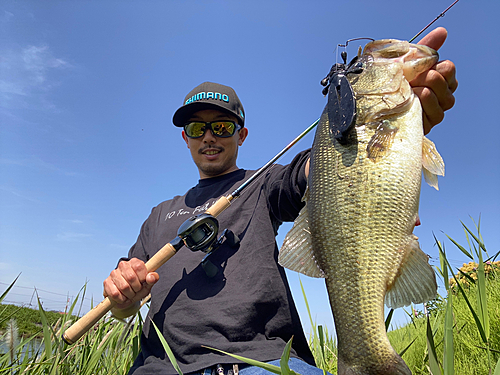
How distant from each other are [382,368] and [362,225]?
0.61 m

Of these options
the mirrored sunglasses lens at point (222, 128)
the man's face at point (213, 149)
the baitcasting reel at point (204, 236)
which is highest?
the mirrored sunglasses lens at point (222, 128)

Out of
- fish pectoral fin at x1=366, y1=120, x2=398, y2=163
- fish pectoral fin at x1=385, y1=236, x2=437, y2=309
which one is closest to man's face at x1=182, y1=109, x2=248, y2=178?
fish pectoral fin at x1=366, y1=120, x2=398, y2=163

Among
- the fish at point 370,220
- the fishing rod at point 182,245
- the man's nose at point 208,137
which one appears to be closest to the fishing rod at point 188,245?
the fishing rod at point 182,245

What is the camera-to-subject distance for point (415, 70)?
1.88 m

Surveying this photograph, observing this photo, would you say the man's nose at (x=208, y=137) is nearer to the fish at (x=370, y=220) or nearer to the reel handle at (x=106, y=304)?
the reel handle at (x=106, y=304)

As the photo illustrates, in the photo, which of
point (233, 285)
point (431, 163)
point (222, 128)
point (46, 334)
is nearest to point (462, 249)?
point (431, 163)

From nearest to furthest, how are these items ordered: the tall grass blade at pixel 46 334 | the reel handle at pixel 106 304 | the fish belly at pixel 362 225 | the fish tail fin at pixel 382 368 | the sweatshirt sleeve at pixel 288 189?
the fish tail fin at pixel 382 368 → the fish belly at pixel 362 225 → the tall grass blade at pixel 46 334 → the sweatshirt sleeve at pixel 288 189 → the reel handle at pixel 106 304

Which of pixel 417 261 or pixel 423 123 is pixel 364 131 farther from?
pixel 417 261

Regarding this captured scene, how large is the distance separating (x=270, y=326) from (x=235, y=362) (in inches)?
12.5

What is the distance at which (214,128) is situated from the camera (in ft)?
10.6

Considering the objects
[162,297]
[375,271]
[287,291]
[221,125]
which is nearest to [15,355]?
[162,297]

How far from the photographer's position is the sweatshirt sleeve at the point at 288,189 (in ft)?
7.20

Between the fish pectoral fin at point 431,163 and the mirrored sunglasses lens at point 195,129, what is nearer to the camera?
the fish pectoral fin at point 431,163

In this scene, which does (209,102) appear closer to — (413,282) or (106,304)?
A: (106,304)
